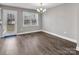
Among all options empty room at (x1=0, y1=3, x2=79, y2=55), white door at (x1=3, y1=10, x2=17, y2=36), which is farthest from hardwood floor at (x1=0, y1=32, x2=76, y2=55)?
white door at (x1=3, y1=10, x2=17, y2=36)

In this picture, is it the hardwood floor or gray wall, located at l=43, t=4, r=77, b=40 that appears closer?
the hardwood floor

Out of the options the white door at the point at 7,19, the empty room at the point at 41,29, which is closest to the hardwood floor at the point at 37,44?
the empty room at the point at 41,29

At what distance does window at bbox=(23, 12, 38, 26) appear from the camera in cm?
174

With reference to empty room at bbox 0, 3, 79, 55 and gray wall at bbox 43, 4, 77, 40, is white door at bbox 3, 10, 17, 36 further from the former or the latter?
gray wall at bbox 43, 4, 77, 40

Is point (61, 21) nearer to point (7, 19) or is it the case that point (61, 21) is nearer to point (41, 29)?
point (41, 29)

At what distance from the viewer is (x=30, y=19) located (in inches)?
68.0

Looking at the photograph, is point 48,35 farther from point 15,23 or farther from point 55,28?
point 15,23

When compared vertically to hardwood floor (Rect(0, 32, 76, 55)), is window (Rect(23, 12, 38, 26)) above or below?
above

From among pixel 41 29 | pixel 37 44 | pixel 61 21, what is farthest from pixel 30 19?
pixel 61 21

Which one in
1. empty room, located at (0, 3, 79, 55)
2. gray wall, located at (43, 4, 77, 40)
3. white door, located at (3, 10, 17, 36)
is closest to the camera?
white door, located at (3, 10, 17, 36)

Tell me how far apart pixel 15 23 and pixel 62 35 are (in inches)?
48.7

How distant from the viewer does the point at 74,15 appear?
1.83 m

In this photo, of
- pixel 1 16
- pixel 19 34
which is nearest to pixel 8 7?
pixel 1 16

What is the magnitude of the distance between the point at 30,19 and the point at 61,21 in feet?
2.76
